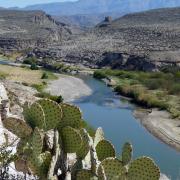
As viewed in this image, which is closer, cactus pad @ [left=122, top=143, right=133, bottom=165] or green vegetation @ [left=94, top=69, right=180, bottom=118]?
cactus pad @ [left=122, top=143, right=133, bottom=165]

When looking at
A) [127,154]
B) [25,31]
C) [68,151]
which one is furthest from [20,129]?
[25,31]

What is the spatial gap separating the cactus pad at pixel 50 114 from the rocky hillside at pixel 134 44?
76.0m

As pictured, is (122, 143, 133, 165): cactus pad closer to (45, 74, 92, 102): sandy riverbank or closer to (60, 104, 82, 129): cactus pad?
(60, 104, 82, 129): cactus pad

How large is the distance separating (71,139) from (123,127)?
3190cm

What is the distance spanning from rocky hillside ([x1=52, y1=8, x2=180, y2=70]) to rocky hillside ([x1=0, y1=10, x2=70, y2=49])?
34.7ft

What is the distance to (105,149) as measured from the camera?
1108cm

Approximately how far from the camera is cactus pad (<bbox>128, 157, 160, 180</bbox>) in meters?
9.76

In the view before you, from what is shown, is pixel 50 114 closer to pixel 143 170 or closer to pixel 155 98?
pixel 143 170

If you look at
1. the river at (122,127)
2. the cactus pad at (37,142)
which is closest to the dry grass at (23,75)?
the river at (122,127)

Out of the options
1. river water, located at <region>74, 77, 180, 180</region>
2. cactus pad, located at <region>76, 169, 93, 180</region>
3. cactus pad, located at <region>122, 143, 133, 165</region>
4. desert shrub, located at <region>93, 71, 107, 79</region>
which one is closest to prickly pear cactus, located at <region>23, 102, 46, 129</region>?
cactus pad, located at <region>76, 169, 93, 180</region>

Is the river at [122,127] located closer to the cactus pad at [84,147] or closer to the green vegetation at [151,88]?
the green vegetation at [151,88]

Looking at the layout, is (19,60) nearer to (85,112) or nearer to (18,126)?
(85,112)

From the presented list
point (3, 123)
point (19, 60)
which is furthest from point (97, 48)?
point (3, 123)

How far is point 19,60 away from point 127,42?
22.6m
